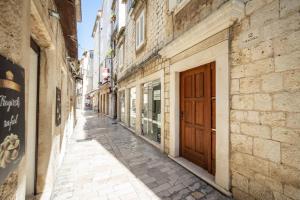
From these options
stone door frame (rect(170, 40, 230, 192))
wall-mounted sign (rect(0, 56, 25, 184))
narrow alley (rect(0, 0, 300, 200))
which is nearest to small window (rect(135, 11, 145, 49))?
narrow alley (rect(0, 0, 300, 200))

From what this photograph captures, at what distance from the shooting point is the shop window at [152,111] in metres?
5.98

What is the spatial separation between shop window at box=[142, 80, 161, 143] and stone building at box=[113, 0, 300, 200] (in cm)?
118

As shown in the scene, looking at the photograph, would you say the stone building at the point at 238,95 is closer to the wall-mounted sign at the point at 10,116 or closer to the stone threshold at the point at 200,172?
the stone threshold at the point at 200,172

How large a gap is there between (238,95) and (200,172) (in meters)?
1.88

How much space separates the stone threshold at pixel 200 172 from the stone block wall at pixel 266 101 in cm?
24

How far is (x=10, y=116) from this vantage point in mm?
952

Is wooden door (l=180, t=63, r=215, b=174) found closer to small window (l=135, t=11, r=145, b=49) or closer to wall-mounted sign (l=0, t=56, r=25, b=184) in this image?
wall-mounted sign (l=0, t=56, r=25, b=184)

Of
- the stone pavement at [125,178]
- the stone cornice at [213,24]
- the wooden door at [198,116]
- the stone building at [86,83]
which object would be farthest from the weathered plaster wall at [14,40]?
the stone building at [86,83]

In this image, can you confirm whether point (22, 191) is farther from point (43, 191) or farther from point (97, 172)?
point (97, 172)

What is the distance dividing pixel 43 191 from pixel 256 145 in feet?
10.9

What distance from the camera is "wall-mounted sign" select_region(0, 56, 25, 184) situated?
861 millimetres

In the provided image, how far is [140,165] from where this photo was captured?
4055 millimetres

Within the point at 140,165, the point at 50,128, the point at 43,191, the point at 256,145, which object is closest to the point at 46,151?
the point at 50,128

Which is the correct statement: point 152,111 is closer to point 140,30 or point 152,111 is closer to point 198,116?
point 198,116
